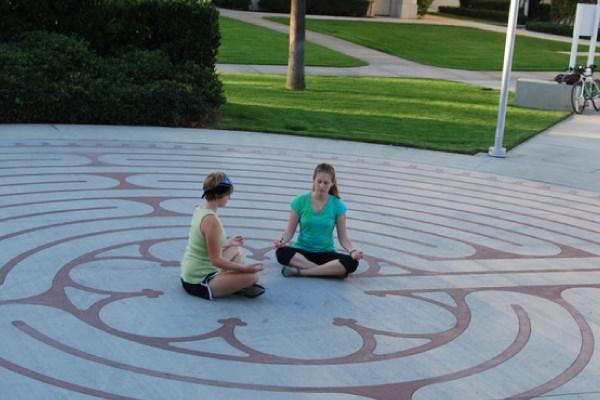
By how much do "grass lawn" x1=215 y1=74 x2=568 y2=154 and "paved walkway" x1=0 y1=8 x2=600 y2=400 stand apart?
2.44m

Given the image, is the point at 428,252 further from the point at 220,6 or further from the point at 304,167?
the point at 220,6

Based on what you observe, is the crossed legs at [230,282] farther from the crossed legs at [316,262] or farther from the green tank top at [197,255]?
the crossed legs at [316,262]

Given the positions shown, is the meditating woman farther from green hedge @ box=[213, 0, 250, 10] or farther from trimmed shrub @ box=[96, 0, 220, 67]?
green hedge @ box=[213, 0, 250, 10]

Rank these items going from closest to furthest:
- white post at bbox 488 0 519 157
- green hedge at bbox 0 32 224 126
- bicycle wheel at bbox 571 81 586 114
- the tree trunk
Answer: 1. white post at bbox 488 0 519 157
2. green hedge at bbox 0 32 224 126
3. bicycle wheel at bbox 571 81 586 114
4. the tree trunk

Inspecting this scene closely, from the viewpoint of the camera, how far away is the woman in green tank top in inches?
238

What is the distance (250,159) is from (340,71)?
14105 millimetres

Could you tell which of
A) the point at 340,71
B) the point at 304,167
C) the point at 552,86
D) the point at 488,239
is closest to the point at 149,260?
the point at 488,239

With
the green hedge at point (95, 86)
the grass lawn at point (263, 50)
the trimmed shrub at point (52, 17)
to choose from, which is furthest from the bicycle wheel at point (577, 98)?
the grass lawn at point (263, 50)

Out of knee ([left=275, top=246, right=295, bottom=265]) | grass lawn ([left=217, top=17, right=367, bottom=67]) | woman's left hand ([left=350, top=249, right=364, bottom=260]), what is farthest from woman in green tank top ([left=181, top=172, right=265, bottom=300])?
grass lawn ([left=217, top=17, right=367, bottom=67])

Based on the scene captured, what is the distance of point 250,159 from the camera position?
1139cm

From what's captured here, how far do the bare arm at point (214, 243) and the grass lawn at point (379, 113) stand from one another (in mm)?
7375

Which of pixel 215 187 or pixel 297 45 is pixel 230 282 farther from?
pixel 297 45

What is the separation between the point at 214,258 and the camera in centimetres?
606

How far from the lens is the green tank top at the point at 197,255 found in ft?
20.1
